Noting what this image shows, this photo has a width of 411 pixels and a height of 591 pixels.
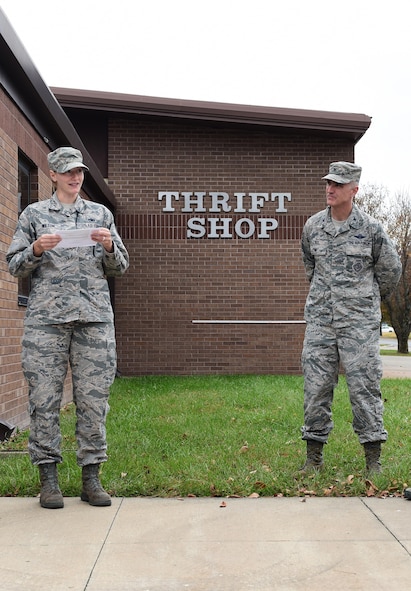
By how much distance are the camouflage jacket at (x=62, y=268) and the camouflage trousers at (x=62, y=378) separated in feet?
0.30

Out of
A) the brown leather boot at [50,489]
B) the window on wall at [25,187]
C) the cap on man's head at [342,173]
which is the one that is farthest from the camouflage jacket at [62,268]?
the window on wall at [25,187]

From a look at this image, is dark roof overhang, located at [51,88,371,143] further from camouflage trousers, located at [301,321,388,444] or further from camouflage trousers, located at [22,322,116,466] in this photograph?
camouflage trousers, located at [22,322,116,466]

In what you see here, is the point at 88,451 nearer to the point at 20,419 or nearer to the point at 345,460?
the point at 345,460

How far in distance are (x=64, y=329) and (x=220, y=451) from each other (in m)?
2.15

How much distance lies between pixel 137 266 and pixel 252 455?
8.86 m

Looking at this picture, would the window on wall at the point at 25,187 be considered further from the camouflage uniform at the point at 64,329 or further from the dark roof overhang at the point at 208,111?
the dark roof overhang at the point at 208,111

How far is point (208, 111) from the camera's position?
1442cm

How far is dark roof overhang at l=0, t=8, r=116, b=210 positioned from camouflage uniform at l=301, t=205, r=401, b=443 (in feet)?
11.3

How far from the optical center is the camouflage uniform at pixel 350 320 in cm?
560

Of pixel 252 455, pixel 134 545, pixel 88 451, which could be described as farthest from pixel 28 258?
pixel 252 455

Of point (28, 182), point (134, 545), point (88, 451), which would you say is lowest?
point (134, 545)

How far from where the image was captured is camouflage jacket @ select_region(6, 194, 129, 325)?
16.0 feet

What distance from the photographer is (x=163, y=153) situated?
1510 cm

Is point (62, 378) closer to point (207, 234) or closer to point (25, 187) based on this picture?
point (25, 187)
